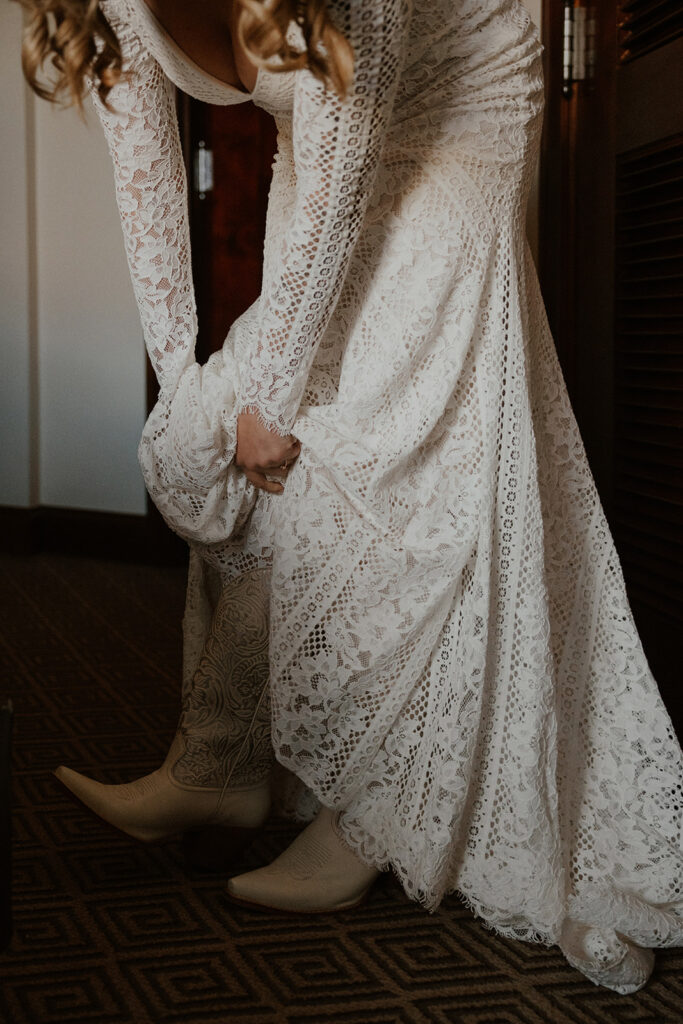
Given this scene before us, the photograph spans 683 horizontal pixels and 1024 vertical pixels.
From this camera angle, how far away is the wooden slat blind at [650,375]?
1.92 meters

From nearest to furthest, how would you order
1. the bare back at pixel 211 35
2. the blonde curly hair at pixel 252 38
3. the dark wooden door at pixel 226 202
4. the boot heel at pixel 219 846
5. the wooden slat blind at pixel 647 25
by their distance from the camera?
the blonde curly hair at pixel 252 38, the bare back at pixel 211 35, the boot heel at pixel 219 846, the wooden slat blind at pixel 647 25, the dark wooden door at pixel 226 202

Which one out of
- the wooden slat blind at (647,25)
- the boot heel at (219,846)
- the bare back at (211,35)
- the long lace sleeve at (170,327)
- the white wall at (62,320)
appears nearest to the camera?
A: the bare back at (211,35)

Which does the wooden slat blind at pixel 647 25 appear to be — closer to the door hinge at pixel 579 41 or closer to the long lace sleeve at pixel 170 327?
the door hinge at pixel 579 41

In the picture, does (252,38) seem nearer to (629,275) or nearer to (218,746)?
(218,746)

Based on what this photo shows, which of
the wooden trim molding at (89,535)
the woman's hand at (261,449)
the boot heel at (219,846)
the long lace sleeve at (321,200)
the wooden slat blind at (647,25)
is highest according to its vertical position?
the wooden slat blind at (647,25)

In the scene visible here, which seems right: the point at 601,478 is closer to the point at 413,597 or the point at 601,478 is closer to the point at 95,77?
the point at 413,597

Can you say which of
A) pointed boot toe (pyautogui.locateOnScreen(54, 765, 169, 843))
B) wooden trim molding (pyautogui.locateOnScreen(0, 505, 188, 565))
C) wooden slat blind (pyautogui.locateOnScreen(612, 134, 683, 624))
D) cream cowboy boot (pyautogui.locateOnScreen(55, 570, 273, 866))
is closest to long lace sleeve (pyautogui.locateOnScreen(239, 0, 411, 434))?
cream cowboy boot (pyautogui.locateOnScreen(55, 570, 273, 866))

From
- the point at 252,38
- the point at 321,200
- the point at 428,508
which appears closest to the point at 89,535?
the point at 428,508

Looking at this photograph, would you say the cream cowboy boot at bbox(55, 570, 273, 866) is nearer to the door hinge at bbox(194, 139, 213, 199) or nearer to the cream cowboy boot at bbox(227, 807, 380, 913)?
the cream cowboy boot at bbox(227, 807, 380, 913)

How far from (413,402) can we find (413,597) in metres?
0.25

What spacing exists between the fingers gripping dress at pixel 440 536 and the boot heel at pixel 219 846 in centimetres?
20

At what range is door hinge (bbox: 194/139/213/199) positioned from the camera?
3852mm

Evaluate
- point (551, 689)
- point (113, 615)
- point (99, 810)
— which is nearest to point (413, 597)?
point (551, 689)

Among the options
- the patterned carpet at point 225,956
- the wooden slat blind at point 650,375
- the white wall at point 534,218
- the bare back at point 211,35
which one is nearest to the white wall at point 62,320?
the white wall at point 534,218
